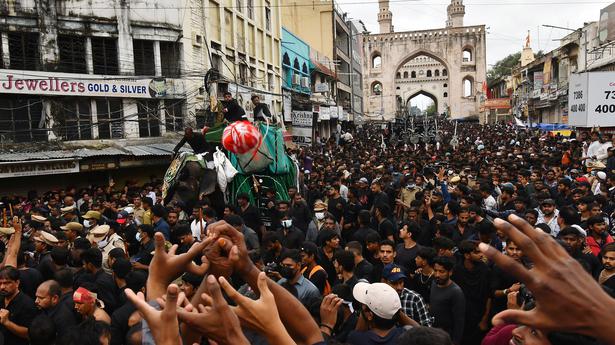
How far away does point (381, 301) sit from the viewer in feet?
11.0

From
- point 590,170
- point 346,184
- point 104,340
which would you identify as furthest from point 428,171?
point 104,340

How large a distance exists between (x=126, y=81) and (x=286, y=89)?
48.0 ft

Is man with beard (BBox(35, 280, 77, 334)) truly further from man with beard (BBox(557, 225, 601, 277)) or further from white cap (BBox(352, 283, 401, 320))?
man with beard (BBox(557, 225, 601, 277))

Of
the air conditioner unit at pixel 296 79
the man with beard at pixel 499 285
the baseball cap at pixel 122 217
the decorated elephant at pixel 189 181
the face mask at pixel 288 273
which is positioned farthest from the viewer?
the air conditioner unit at pixel 296 79

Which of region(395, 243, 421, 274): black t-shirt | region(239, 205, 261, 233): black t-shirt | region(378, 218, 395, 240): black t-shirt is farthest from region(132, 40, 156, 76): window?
region(395, 243, 421, 274): black t-shirt

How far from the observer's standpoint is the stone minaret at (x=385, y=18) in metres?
74.8

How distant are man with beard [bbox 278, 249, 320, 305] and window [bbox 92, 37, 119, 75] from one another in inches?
575

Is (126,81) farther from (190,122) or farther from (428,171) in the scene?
(428,171)

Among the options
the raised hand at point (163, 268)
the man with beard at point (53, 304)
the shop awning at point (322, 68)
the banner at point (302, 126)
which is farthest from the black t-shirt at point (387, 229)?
the shop awning at point (322, 68)

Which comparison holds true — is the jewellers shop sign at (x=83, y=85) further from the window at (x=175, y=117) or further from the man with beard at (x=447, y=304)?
the man with beard at (x=447, y=304)

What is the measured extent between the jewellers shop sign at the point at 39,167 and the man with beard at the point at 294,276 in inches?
462

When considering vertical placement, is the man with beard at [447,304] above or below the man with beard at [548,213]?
below

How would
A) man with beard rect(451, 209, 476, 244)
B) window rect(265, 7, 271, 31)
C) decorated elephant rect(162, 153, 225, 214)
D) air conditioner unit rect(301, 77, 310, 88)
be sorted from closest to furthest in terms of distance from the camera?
man with beard rect(451, 209, 476, 244)
decorated elephant rect(162, 153, 225, 214)
window rect(265, 7, 271, 31)
air conditioner unit rect(301, 77, 310, 88)

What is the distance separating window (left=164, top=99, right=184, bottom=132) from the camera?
19.4 metres
